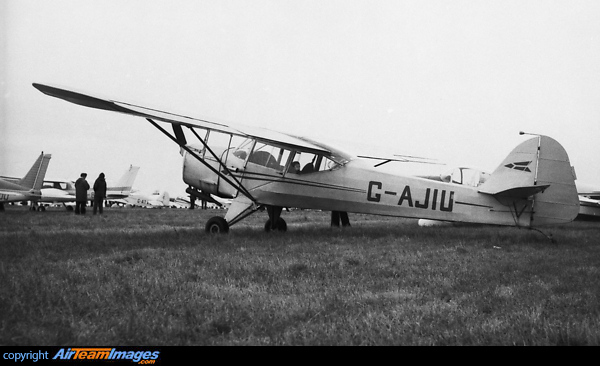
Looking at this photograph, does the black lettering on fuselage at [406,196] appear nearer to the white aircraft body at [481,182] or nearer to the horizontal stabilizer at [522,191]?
the horizontal stabilizer at [522,191]

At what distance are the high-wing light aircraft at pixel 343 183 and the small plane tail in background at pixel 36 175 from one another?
51.8ft

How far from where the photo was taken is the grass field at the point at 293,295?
2920 millimetres

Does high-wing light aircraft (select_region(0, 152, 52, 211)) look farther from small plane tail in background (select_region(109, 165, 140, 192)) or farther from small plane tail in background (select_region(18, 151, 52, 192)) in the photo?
small plane tail in background (select_region(109, 165, 140, 192))

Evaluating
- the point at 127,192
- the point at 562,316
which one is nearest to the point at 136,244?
the point at 562,316

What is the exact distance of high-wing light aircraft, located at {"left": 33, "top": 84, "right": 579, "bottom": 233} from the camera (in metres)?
8.38

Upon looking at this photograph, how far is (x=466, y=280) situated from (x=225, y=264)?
2814 mm

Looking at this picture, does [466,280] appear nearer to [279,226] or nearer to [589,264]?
[589,264]

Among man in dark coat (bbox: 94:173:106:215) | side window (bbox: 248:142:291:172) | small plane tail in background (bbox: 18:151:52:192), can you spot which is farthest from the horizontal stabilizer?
small plane tail in background (bbox: 18:151:52:192)

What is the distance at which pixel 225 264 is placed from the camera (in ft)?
18.0

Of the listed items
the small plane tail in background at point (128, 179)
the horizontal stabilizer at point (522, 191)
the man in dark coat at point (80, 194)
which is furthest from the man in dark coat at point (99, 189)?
the small plane tail in background at point (128, 179)

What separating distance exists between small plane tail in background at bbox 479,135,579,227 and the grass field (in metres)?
1.49

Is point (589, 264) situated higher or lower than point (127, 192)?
higher

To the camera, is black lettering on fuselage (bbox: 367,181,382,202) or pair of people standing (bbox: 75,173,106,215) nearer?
black lettering on fuselage (bbox: 367,181,382,202)

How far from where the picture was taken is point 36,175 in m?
22.8
